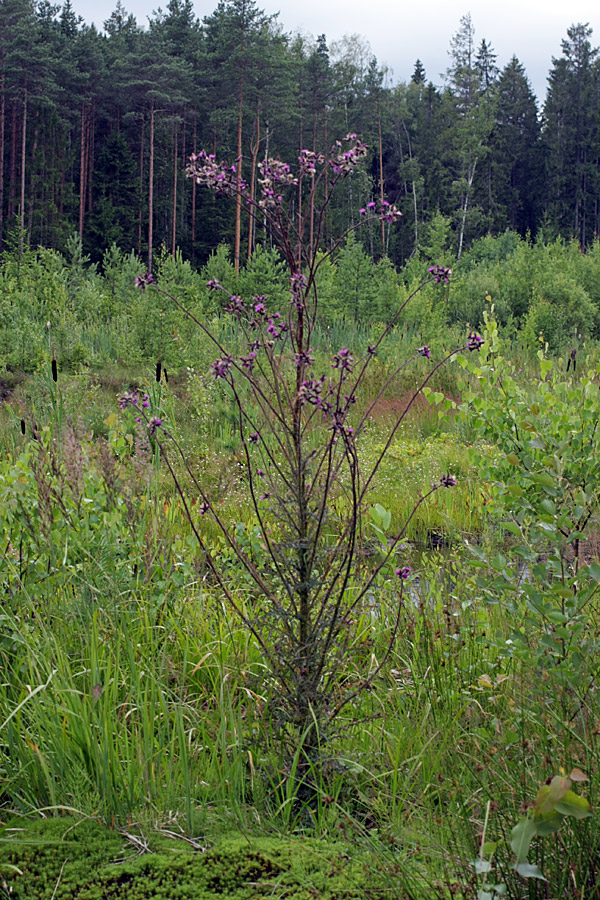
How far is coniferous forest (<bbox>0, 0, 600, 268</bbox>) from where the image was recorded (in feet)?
103

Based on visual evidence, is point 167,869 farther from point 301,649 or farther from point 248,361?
point 248,361

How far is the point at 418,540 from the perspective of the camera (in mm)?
5688

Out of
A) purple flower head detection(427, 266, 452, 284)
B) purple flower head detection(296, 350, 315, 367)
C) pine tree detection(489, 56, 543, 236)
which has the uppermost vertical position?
pine tree detection(489, 56, 543, 236)

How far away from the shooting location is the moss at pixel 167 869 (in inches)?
57.3

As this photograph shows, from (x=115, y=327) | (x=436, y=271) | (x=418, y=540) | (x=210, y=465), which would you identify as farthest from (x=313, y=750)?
(x=115, y=327)

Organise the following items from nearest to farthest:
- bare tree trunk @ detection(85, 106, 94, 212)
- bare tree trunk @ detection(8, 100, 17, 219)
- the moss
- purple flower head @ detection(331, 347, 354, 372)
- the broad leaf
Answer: the broad leaf
the moss
purple flower head @ detection(331, 347, 354, 372)
bare tree trunk @ detection(8, 100, 17, 219)
bare tree trunk @ detection(85, 106, 94, 212)

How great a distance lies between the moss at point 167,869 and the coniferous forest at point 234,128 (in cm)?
2513

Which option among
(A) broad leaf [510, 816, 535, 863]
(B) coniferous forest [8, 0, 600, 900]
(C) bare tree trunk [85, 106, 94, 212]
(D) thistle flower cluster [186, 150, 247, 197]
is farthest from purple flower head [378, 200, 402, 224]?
(C) bare tree trunk [85, 106, 94, 212]

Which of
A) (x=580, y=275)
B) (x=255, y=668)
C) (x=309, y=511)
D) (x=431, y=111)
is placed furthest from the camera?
(x=431, y=111)

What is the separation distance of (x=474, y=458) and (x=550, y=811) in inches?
83.4

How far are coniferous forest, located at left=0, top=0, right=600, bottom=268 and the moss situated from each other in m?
25.1

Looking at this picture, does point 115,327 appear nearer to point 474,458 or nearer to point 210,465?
point 210,465

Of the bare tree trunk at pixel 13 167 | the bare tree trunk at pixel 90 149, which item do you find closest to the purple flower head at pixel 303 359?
the bare tree trunk at pixel 13 167

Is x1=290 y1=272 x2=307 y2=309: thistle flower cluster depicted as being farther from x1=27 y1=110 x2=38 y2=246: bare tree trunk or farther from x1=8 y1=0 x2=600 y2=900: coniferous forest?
x1=27 y1=110 x2=38 y2=246: bare tree trunk
